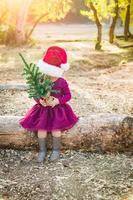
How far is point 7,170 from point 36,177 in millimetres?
406

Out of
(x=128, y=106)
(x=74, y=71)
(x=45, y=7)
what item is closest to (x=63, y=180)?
(x=128, y=106)

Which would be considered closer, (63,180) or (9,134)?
(63,180)

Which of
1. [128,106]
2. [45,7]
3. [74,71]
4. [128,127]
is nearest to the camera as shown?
[128,127]

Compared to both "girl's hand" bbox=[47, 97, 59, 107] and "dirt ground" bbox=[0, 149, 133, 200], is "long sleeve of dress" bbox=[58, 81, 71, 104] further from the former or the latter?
"dirt ground" bbox=[0, 149, 133, 200]

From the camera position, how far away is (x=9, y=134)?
589 centimetres

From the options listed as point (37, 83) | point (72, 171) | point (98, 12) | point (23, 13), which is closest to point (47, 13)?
point (23, 13)

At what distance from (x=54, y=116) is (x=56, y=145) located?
0.37m

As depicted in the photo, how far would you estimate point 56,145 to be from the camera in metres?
5.81

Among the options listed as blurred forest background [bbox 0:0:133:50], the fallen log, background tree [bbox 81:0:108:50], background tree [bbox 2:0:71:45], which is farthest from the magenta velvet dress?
background tree [bbox 2:0:71:45]

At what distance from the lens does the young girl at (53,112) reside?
18.6 ft

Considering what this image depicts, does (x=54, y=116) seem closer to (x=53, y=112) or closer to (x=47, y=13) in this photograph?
(x=53, y=112)

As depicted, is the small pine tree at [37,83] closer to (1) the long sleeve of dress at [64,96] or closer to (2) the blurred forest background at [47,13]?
(1) the long sleeve of dress at [64,96]

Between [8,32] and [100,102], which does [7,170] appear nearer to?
[100,102]

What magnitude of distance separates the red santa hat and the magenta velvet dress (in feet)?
0.49
